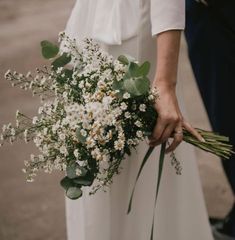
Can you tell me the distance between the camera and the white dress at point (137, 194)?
5.25 feet

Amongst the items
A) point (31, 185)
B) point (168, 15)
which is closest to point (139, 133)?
point (168, 15)

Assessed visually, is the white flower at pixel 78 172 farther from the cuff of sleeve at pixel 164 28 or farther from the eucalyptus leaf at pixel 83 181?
the cuff of sleeve at pixel 164 28

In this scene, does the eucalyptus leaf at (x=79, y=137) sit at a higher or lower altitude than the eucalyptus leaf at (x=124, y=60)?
lower

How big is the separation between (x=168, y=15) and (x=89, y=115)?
1.23ft

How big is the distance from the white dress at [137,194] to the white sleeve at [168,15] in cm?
2

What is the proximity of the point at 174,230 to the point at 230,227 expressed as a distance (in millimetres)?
457

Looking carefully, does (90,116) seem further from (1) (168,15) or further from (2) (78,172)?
(1) (168,15)

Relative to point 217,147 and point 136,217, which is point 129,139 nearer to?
point 217,147

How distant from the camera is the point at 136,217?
→ 1.84m

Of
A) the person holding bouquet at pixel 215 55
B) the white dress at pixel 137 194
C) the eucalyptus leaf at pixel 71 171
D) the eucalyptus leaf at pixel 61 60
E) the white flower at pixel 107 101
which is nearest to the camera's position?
the white flower at pixel 107 101

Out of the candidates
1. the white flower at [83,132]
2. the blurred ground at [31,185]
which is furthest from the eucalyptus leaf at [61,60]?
the blurred ground at [31,185]

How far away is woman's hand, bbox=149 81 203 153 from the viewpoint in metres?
1.38

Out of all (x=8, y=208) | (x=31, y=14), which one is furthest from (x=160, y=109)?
(x=31, y=14)

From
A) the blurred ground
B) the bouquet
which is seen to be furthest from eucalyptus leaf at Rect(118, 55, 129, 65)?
the blurred ground
